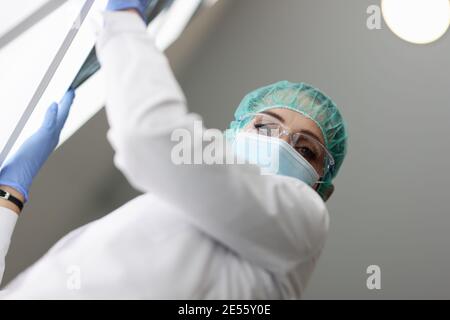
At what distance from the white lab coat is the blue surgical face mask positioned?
15 cm

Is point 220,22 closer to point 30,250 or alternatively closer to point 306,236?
point 30,250

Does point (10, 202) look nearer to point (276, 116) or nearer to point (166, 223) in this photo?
point (166, 223)

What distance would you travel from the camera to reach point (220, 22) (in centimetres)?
242

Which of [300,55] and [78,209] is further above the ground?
[300,55]

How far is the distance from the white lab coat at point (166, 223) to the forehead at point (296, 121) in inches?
12.3

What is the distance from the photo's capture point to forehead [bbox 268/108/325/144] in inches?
51.7

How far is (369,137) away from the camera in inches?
91.3

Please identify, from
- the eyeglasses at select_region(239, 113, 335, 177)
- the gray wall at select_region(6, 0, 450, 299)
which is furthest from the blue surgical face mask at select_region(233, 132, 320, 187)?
the gray wall at select_region(6, 0, 450, 299)

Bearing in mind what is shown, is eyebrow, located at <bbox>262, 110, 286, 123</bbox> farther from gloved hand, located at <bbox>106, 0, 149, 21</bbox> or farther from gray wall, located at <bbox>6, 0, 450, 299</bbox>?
gray wall, located at <bbox>6, 0, 450, 299</bbox>

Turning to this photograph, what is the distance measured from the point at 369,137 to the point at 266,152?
4.15 ft

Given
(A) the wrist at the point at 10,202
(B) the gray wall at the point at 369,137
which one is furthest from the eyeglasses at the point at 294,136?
(B) the gray wall at the point at 369,137

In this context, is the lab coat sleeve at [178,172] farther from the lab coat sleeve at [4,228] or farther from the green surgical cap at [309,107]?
the lab coat sleeve at [4,228]
